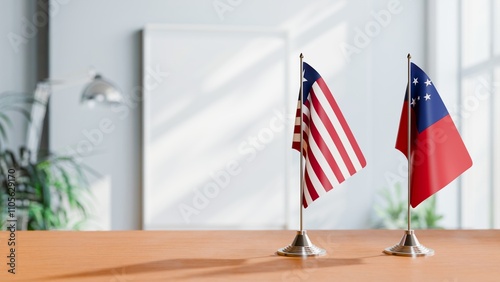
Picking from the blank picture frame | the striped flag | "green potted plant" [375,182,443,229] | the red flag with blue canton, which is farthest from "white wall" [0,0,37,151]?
the red flag with blue canton

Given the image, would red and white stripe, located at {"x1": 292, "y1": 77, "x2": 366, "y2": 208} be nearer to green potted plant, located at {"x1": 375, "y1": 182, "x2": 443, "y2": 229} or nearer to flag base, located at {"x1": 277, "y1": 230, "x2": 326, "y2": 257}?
flag base, located at {"x1": 277, "y1": 230, "x2": 326, "y2": 257}

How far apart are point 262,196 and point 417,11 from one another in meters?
1.93

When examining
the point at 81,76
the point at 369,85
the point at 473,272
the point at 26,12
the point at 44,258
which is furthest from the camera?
the point at 369,85

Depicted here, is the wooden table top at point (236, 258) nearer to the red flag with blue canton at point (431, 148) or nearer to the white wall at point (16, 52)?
the red flag with blue canton at point (431, 148)

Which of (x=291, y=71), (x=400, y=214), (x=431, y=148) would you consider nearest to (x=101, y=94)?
(x=291, y=71)

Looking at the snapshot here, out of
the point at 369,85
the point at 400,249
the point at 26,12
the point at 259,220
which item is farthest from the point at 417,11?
the point at 400,249

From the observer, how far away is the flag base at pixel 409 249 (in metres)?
1.37

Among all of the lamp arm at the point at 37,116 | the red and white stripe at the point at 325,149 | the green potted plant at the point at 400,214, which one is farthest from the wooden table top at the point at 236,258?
the green potted plant at the point at 400,214

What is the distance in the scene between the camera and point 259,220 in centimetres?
491

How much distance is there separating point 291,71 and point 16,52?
202cm

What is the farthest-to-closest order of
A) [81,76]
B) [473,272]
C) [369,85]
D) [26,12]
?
[369,85] < [26,12] < [81,76] < [473,272]

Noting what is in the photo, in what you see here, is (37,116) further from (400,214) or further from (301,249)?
(301,249)

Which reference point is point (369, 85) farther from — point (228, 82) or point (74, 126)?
point (74, 126)

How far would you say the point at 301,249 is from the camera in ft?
4.50
